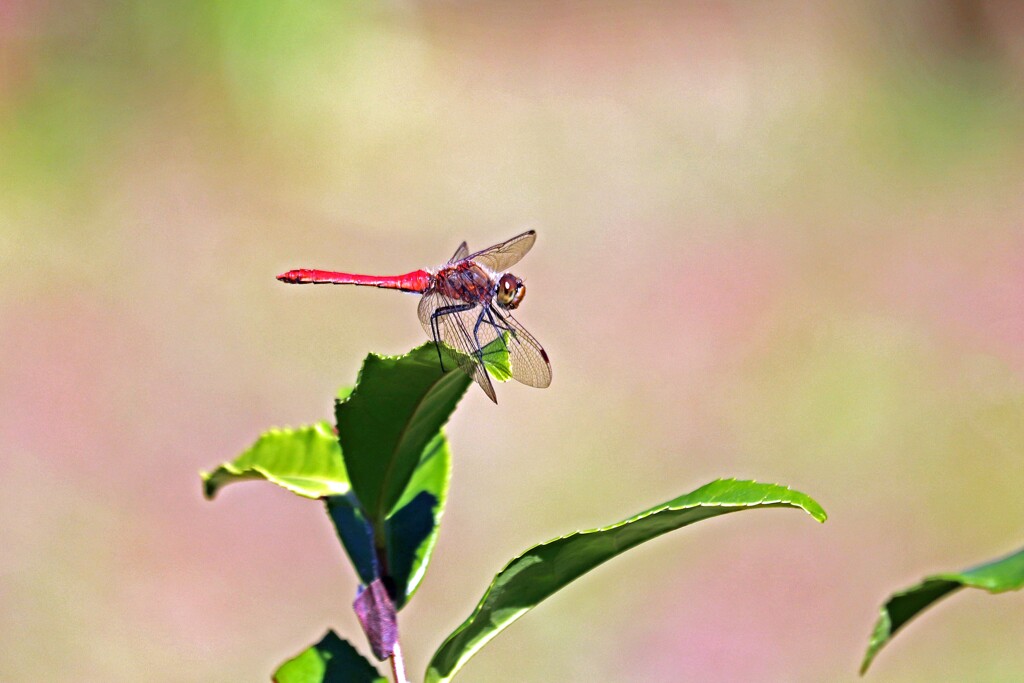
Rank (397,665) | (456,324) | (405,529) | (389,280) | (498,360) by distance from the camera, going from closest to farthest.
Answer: (397,665) → (405,529) → (498,360) → (456,324) → (389,280)

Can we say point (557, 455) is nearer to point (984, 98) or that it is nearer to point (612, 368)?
point (612, 368)

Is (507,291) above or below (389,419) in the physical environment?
above

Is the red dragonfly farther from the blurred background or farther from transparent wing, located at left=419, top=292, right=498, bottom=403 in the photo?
the blurred background

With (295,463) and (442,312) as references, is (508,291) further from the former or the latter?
(295,463)

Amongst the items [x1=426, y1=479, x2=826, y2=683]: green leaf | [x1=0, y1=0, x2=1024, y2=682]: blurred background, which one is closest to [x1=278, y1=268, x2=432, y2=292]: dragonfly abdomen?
[x1=426, y1=479, x2=826, y2=683]: green leaf

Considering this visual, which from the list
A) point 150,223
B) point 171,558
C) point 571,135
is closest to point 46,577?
point 171,558

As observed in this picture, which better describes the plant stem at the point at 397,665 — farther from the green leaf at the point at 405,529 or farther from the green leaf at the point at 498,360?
the green leaf at the point at 498,360

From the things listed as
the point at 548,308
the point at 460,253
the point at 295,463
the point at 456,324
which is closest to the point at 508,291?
the point at 456,324
